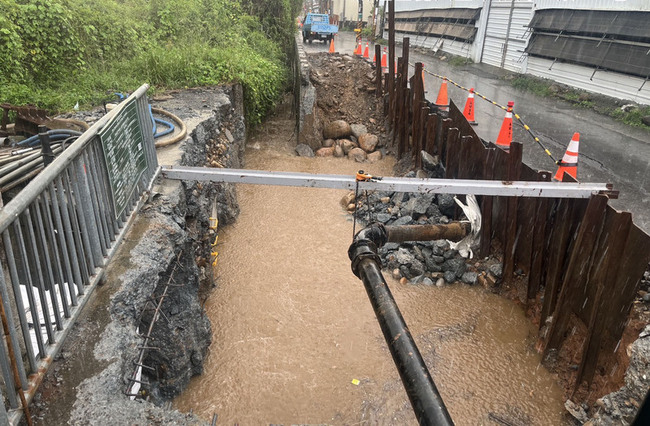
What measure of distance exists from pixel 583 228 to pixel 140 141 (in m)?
4.72

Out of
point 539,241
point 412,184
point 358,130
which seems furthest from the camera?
point 358,130

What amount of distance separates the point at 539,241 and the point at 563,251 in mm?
427

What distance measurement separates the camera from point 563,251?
201 inches

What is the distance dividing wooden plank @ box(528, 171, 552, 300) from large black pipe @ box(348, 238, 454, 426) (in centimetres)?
312

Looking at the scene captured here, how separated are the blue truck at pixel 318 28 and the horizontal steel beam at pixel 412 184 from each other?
2220cm

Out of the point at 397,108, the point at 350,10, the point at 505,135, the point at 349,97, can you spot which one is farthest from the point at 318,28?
the point at 350,10

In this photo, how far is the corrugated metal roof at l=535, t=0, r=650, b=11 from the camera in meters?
10.3

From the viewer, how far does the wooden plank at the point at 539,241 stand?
5.36 meters

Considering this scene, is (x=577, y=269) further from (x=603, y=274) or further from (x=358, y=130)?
(x=358, y=130)

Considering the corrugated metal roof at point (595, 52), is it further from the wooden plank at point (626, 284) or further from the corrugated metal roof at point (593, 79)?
the wooden plank at point (626, 284)

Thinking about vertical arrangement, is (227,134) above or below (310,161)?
above

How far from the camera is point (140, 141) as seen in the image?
455cm

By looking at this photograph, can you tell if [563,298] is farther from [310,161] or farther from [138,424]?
[310,161]

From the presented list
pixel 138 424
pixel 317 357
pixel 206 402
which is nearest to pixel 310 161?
pixel 317 357
